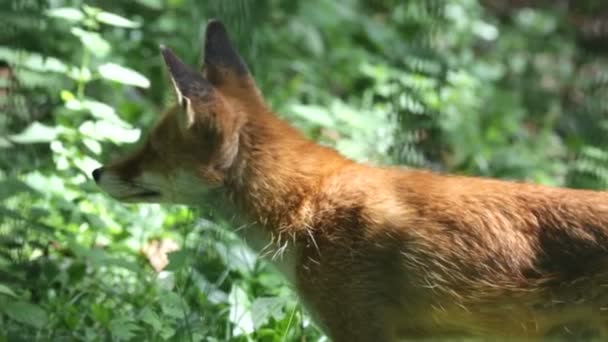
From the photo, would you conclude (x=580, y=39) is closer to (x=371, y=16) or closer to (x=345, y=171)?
(x=371, y=16)

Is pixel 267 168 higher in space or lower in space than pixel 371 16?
higher

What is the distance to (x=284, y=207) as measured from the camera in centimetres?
490

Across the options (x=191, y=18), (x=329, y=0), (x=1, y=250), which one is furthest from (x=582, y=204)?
(x=329, y=0)

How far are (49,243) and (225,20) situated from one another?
4.82 ft

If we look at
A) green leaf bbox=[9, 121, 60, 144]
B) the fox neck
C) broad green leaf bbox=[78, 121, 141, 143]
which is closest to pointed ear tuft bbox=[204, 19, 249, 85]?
the fox neck

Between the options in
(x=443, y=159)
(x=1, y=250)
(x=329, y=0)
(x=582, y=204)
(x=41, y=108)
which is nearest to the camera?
(x=582, y=204)

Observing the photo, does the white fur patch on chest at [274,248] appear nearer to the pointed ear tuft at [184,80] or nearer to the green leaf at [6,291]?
the pointed ear tuft at [184,80]

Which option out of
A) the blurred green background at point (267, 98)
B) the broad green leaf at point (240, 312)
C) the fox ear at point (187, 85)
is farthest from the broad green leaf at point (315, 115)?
the fox ear at point (187, 85)

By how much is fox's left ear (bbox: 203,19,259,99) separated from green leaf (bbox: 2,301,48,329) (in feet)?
4.14

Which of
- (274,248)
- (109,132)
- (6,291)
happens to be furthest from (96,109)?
(274,248)

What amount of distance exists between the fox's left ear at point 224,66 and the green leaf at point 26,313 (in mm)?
1263

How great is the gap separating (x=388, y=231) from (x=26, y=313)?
1.64m

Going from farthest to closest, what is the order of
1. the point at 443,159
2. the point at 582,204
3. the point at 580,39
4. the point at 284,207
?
the point at 580,39 → the point at 443,159 → the point at 284,207 → the point at 582,204

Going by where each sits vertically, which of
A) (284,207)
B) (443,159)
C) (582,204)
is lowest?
(443,159)
